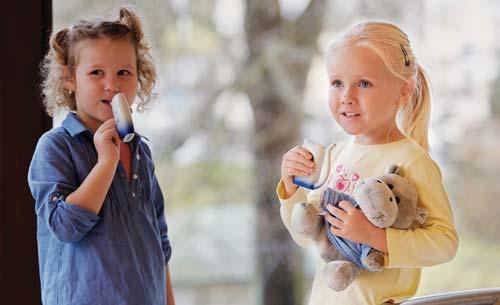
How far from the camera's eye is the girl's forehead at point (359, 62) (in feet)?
4.20

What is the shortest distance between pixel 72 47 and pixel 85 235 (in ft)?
1.11

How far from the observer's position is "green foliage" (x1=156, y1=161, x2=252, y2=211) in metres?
2.85

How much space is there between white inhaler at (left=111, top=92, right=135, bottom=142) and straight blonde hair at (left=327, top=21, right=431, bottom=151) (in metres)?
0.36

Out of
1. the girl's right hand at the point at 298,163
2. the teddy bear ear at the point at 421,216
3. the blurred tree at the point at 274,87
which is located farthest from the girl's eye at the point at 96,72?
the blurred tree at the point at 274,87

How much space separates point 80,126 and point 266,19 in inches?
59.4

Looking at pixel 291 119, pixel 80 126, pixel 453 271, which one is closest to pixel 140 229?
pixel 80 126

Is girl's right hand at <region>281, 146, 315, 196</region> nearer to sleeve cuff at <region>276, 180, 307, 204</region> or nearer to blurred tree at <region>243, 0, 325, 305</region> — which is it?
sleeve cuff at <region>276, 180, 307, 204</region>

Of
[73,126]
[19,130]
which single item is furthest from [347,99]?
[19,130]

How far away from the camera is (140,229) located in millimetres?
1383

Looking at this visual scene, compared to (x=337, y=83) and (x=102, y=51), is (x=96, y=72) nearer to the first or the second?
(x=102, y=51)

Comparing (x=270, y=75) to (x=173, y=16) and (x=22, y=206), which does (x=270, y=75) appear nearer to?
(x=173, y=16)

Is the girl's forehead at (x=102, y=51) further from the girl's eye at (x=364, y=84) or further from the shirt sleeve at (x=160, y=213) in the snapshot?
the girl's eye at (x=364, y=84)

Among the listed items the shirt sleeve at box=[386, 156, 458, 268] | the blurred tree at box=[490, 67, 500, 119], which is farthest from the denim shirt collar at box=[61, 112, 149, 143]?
the blurred tree at box=[490, 67, 500, 119]

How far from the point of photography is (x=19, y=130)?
1525mm
